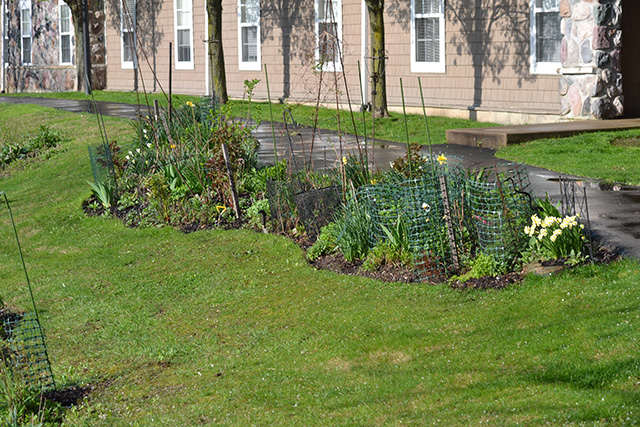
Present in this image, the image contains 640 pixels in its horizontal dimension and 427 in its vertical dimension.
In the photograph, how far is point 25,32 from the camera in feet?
116

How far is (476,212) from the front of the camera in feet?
26.2

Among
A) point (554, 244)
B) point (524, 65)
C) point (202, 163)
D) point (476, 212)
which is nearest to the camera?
point (554, 244)

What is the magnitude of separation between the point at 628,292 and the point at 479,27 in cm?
1254

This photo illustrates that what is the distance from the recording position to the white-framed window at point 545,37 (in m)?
16.7

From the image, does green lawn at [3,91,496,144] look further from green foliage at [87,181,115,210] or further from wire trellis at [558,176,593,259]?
wire trellis at [558,176,593,259]

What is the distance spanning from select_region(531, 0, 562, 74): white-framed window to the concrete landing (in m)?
2.13

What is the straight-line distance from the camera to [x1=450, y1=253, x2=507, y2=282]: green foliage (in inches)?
292

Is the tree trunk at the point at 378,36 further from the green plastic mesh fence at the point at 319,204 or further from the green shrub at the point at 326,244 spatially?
the green shrub at the point at 326,244

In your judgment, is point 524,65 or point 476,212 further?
point 524,65

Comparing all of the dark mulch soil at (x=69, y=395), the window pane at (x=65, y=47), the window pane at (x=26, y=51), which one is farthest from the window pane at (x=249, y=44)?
the dark mulch soil at (x=69, y=395)

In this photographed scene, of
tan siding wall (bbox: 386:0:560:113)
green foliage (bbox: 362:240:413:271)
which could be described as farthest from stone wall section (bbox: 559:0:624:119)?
green foliage (bbox: 362:240:413:271)

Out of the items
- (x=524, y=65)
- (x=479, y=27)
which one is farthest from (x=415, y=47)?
(x=524, y=65)

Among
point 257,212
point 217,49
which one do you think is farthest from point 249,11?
point 257,212

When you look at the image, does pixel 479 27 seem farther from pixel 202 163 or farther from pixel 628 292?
pixel 628 292
